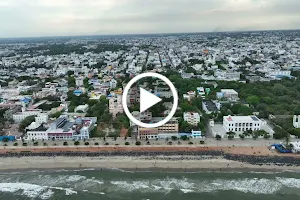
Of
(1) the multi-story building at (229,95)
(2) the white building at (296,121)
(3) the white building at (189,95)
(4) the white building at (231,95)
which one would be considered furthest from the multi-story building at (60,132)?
(2) the white building at (296,121)

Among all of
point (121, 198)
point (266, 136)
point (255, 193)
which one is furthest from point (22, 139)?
point (266, 136)

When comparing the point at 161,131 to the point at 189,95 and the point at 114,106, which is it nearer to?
the point at 114,106

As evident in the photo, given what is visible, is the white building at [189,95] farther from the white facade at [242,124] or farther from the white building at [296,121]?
the white building at [296,121]

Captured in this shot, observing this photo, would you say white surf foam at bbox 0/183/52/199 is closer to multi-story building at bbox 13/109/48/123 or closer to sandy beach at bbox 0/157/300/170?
sandy beach at bbox 0/157/300/170

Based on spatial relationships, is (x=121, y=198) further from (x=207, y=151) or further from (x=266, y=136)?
(x=266, y=136)

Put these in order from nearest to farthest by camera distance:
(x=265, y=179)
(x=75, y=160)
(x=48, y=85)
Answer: (x=265, y=179) < (x=75, y=160) < (x=48, y=85)
